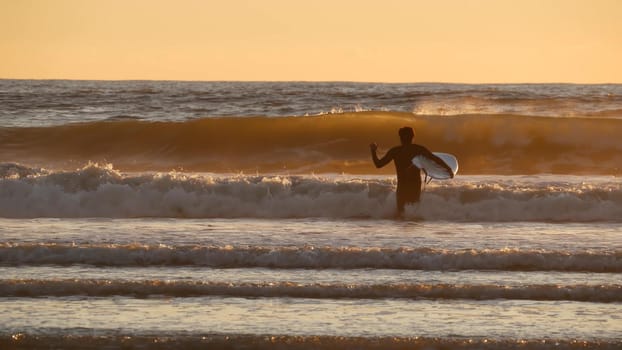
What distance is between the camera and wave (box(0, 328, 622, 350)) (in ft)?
26.7

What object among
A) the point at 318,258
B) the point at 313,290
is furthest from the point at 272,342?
the point at 318,258

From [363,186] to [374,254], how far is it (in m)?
5.54

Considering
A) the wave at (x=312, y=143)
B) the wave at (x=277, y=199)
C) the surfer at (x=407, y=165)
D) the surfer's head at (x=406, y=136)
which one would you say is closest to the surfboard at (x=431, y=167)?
the surfer at (x=407, y=165)

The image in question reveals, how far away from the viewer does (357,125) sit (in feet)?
97.2

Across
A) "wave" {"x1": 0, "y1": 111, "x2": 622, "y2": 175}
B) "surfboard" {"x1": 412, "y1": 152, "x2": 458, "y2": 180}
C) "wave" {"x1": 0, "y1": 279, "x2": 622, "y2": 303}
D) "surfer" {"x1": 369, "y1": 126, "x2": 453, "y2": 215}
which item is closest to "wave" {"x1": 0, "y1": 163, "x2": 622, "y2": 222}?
"surfer" {"x1": 369, "y1": 126, "x2": 453, "y2": 215}

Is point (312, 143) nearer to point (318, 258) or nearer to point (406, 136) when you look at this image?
point (406, 136)

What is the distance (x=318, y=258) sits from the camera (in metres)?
11.2

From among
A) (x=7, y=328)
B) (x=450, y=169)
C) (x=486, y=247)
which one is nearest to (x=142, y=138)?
(x=450, y=169)

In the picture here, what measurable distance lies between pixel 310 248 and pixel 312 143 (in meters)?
16.2

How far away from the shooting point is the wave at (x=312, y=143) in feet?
82.4

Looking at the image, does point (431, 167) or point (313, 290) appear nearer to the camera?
point (313, 290)

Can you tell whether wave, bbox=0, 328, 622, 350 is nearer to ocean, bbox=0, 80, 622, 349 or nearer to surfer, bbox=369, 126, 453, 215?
ocean, bbox=0, 80, 622, 349

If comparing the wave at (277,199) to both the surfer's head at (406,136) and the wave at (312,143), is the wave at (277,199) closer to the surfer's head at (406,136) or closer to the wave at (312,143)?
the surfer's head at (406,136)

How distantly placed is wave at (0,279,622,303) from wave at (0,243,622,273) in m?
1.12
